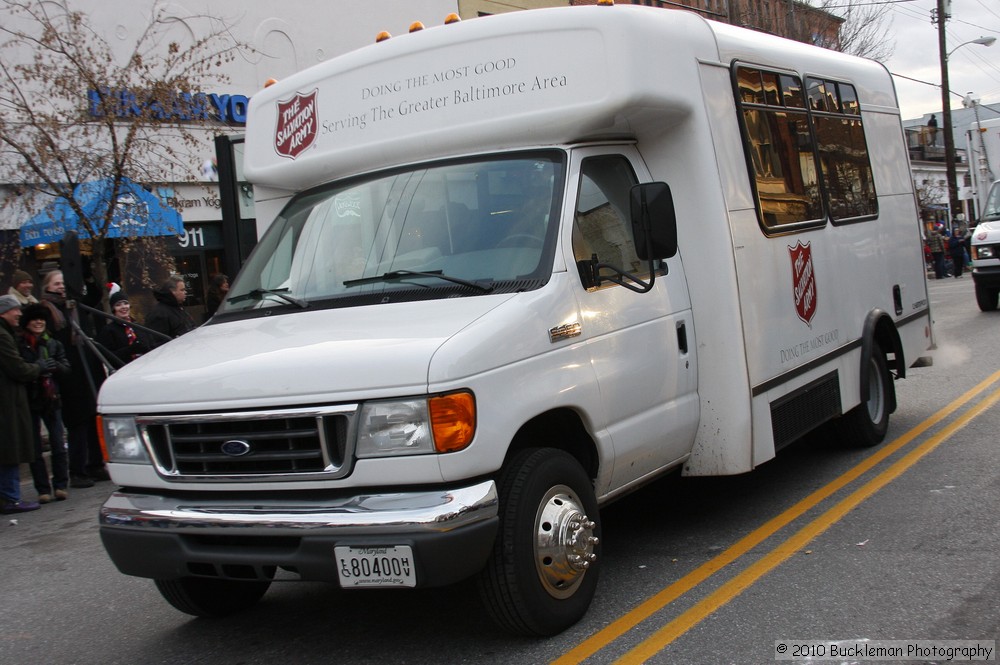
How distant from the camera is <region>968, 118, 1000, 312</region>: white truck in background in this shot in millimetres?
17672

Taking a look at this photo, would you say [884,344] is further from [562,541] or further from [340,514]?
[340,514]

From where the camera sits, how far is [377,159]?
549 cm

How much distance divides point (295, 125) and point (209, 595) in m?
2.65

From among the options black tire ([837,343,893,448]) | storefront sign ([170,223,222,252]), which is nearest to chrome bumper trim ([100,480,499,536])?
black tire ([837,343,893,448])

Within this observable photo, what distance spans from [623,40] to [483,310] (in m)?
1.69

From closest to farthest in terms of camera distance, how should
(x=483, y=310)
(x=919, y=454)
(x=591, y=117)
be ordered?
(x=483, y=310) < (x=591, y=117) < (x=919, y=454)

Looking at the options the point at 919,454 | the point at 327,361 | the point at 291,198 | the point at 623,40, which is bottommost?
the point at 919,454

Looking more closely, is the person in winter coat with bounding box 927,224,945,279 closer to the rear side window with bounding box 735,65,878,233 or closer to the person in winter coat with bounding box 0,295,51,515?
the rear side window with bounding box 735,65,878,233

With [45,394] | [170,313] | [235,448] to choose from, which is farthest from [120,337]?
[235,448]

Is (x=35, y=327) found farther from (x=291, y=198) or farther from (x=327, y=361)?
(x=327, y=361)

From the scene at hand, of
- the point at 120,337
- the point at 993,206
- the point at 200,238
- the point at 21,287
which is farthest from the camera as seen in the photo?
the point at 993,206

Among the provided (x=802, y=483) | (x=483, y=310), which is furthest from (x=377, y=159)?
(x=802, y=483)

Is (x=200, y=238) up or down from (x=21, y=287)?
up

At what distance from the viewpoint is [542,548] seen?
426 centimetres
